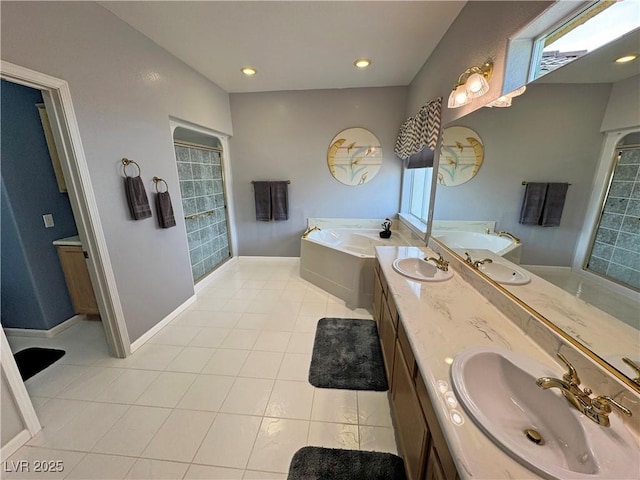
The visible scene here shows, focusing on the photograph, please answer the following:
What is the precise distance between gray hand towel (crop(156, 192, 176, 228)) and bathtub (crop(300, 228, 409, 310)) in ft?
5.52

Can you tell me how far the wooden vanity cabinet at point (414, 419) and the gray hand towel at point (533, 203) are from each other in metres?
0.84

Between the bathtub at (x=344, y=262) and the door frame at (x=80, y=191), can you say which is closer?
the door frame at (x=80, y=191)

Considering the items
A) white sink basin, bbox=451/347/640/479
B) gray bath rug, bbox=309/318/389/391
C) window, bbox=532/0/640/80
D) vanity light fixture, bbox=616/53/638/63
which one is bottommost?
gray bath rug, bbox=309/318/389/391

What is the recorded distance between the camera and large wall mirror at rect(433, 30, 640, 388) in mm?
788

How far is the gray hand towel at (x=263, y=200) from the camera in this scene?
395 centimetres

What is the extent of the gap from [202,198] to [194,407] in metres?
2.63

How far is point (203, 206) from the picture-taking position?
3.52 meters

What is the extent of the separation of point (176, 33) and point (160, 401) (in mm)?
2965

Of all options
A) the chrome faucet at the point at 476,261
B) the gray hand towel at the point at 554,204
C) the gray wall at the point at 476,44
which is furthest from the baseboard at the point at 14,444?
the gray wall at the point at 476,44

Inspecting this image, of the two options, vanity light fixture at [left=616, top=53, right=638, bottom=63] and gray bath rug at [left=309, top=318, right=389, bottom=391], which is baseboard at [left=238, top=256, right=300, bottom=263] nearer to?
gray bath rug at [left=309, top=318, right=389, bottom=391]

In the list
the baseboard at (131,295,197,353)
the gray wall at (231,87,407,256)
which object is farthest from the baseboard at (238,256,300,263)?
the baseboard at (131,295,197,353)

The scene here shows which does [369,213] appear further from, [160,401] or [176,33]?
[160,401]

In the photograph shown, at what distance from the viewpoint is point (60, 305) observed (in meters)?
2.45

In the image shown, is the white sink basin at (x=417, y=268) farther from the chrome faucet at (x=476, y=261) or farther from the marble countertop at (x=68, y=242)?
the marble countertop at (x=68, y=242)
